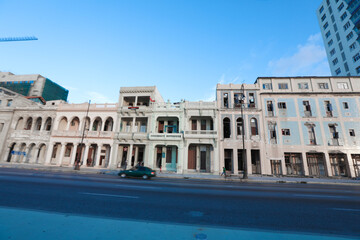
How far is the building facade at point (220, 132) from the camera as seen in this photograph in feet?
82.6

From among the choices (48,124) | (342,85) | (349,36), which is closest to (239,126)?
(342,85)

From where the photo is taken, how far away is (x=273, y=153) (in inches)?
1003

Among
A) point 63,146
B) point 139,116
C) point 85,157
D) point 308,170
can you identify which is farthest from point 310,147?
point 63,146

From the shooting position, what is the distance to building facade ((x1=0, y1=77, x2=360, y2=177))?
82.6 feet

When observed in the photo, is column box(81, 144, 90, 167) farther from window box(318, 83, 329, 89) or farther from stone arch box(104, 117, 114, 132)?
window box(318, 83, 329, 89)

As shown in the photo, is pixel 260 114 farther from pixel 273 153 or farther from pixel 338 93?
pixel 338 93

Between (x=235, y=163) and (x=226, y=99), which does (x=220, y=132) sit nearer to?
(x=235, y=163)

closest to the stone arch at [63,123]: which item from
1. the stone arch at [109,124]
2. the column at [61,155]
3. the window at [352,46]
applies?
the column at [61,155]

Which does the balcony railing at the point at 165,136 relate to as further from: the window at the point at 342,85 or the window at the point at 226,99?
the window at the point at 342,85

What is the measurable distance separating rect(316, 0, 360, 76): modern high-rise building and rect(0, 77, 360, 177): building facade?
23.2 meters

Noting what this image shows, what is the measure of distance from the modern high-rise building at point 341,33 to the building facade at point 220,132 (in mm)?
23157

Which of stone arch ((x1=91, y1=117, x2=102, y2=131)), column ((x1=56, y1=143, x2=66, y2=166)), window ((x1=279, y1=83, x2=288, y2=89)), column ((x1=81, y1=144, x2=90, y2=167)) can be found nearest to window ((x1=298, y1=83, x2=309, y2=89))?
window ((x1=279, y1=83, x2=288, y2=89))

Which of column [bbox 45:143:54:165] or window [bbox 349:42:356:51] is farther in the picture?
window [bbox 349:42:356:51]

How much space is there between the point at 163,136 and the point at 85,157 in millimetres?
14819
